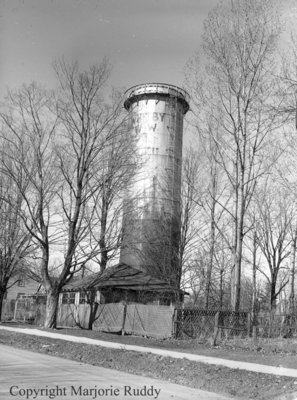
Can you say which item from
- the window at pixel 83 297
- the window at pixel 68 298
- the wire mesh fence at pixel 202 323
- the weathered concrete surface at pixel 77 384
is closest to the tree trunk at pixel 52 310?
the window at pixel 83 297

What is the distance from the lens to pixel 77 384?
8.21m

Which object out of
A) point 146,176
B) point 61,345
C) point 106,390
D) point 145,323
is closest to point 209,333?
point 145,323

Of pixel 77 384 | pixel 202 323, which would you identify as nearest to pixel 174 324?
pixel 202 323

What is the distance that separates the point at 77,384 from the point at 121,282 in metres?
19.0

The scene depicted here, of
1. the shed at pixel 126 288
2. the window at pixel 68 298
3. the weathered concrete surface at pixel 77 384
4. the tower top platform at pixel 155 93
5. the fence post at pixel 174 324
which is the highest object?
the tower top platform at pixel 155 93

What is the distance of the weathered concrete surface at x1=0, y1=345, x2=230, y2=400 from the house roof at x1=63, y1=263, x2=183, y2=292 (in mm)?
15535

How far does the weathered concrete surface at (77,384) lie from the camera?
7.27 meters

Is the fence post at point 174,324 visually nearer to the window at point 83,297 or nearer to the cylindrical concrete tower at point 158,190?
the window at point 83,297

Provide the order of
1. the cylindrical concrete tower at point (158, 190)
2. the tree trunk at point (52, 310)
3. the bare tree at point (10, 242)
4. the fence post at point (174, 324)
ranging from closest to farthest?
the fence post at point (174, 324)
the tree trunk at point (52, 310)
the bare tree at point (10, 242)
the cylindrical concrete tower at point (158, 190)

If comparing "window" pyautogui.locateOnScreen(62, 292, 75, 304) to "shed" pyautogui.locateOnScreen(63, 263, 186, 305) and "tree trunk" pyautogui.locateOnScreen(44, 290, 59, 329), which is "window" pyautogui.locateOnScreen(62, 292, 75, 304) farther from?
"tree trunk" pyautogui.locateOnScreen(44, 290, 59, 329)

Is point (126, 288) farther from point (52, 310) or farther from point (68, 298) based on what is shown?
point (52, 310)

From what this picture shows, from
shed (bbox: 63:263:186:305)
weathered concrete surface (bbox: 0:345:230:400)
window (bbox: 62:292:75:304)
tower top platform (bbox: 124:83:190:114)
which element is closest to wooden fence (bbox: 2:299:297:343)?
shed (bbox: 63:263:186:305)

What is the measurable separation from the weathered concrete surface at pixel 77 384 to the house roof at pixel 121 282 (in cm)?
1553

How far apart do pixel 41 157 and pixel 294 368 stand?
15.3 m
